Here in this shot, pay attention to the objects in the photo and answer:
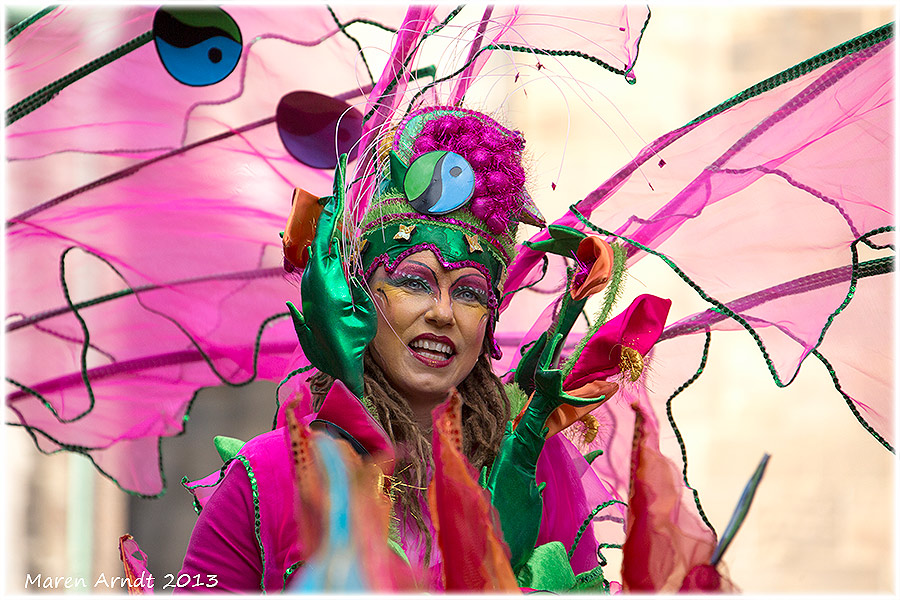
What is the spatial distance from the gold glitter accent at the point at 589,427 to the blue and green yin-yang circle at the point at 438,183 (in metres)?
0.44

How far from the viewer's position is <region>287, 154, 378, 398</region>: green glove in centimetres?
153

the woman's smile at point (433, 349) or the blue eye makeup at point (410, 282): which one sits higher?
the blue eye makeup at point (410, 282)

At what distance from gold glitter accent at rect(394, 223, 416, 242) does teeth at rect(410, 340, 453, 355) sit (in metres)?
0.18

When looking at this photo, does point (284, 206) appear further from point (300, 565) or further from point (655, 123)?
point (655, 123)

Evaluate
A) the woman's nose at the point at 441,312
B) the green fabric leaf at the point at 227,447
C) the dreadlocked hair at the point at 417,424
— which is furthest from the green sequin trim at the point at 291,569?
the woman's nose at the point at 441,312

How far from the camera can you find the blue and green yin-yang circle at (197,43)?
6.57 ft

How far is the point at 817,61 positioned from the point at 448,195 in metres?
0.68

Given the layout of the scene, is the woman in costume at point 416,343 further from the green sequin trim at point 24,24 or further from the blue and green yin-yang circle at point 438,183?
the green sequin trim at point 24,24

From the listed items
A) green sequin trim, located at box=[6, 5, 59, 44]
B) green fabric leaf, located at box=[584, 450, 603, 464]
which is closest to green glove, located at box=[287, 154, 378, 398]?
green fabric leaf, located at box=[584, 450, 603, 464]

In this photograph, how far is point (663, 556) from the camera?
139cm

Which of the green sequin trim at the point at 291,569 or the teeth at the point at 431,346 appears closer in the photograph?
the green sequin trim at the point at 291,569

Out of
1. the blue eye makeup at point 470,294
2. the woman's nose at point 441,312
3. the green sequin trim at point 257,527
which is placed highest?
the blue eye makeup at point 470,294

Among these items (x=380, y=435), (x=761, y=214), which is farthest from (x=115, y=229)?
(x=761, y=214)

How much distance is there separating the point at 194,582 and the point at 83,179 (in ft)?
3.37
